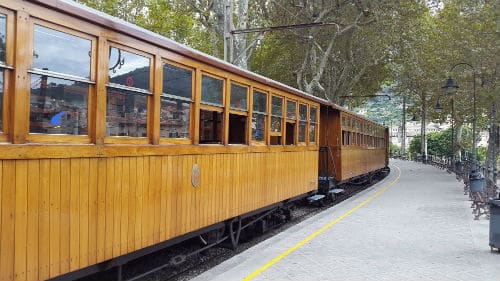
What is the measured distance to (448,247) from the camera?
323 inches

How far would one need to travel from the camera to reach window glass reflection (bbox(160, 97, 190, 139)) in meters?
5.47

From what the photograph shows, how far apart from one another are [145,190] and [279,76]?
102 ft

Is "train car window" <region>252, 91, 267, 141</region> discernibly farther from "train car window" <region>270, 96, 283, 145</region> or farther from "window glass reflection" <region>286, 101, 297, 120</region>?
"window glass reflection" <region>286, 101, 297, 120</region>

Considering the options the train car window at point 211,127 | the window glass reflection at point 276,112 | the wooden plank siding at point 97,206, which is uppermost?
the window glass reflection at point 276,112

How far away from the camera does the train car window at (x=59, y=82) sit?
3.88 m

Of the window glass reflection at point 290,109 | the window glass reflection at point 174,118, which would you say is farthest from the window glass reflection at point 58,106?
the window glass reflection at point 290,109

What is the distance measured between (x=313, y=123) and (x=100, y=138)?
25.1ft

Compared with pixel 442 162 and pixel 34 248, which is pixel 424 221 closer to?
pixel 34 248

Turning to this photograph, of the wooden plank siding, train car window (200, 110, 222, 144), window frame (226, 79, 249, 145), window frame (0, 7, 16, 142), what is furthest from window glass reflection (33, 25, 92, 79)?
window frame (226, 79, 249, 145)

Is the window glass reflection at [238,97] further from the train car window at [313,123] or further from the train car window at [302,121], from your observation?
the train car window at [313,123]

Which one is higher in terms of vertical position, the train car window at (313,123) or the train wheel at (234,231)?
the train car window at (313,123)

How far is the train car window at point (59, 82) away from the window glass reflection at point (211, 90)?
2.04 m

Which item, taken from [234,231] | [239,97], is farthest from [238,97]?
[234,231]

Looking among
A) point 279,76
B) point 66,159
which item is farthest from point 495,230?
point 279,76
